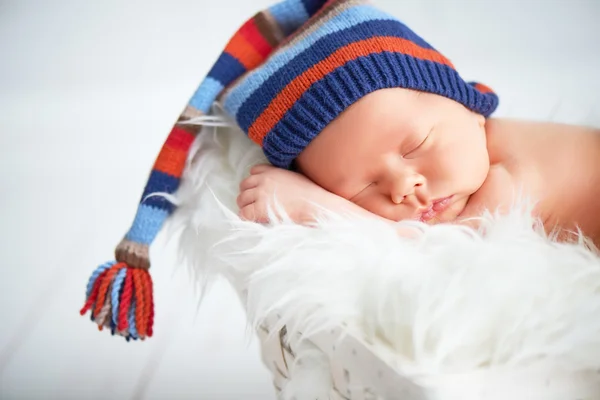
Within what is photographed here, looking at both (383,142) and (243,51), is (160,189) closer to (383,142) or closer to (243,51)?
(243,51)

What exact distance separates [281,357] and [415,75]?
0.44 metres

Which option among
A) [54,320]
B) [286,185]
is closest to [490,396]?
[286,185]

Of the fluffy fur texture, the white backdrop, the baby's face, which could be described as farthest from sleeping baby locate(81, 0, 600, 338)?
the white backdrop

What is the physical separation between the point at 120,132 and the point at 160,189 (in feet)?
2.90

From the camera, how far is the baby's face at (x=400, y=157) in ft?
2.60

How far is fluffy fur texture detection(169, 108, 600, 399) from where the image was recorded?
501 millimetres

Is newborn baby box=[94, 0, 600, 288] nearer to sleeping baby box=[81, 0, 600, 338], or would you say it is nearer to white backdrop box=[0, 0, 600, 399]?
sleeping baby box=[81, 0, 600, 338]

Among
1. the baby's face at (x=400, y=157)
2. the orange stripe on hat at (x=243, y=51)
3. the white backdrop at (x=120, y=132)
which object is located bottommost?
the white backdrop at (x=120, y=132)

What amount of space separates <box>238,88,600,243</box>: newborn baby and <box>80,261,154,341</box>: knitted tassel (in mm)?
217

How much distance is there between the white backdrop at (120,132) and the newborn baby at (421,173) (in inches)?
14.3

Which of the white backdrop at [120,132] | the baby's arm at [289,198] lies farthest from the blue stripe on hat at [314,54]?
the white backdrop at [120,132]

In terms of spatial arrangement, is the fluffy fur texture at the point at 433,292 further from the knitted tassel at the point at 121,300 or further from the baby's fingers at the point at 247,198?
the knitted tassel at the point at 121,300

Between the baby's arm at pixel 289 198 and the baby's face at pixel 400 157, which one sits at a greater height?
the baby's face at pixel 400 157

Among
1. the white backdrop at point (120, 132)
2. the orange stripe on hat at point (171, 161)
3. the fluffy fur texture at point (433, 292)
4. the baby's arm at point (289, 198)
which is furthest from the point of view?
the white backdrop at point (120, 132)
